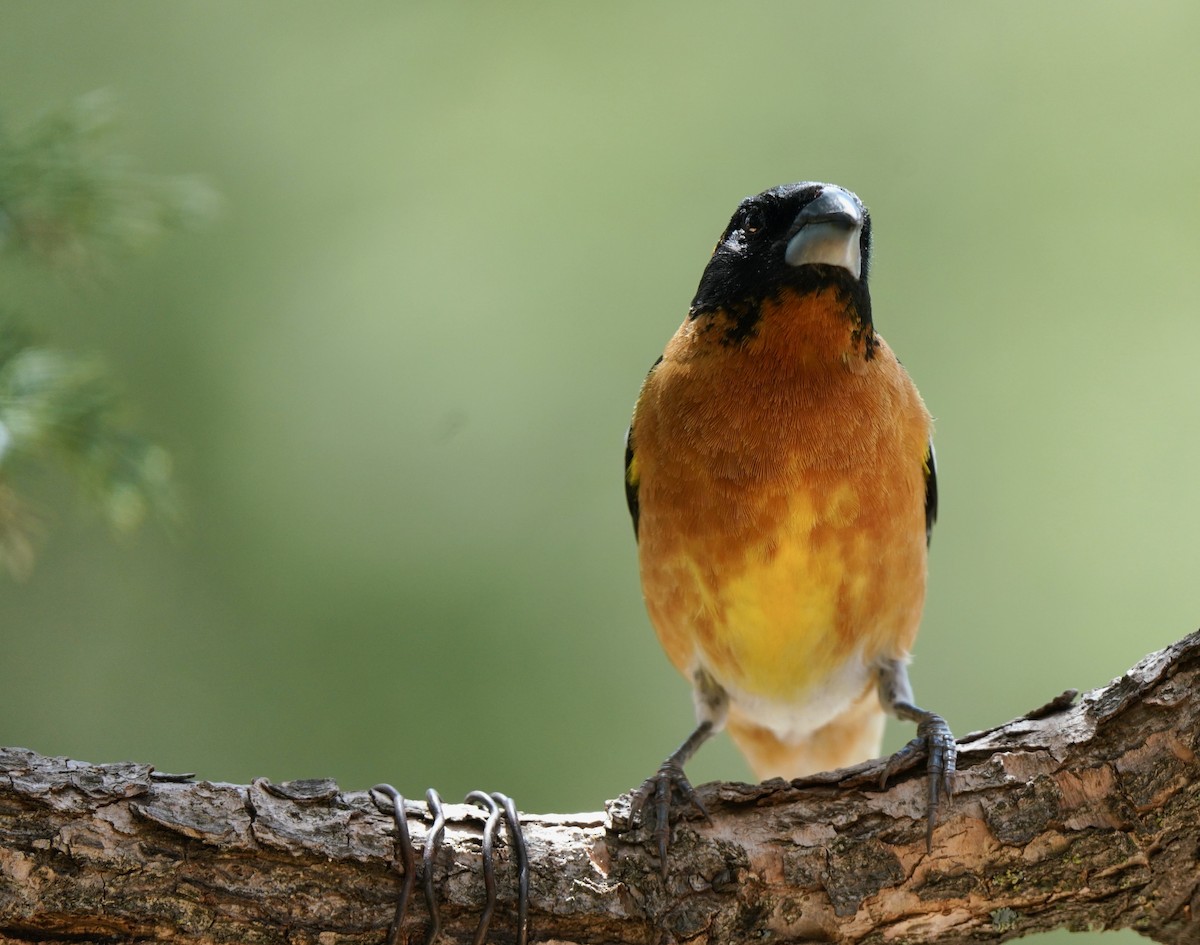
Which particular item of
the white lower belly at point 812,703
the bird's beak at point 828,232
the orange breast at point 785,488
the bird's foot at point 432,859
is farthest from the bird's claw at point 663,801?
the bird's beak at point 828,232

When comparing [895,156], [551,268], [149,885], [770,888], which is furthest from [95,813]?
[895,156]

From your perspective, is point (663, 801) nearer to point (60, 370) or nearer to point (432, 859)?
point (432, 859)

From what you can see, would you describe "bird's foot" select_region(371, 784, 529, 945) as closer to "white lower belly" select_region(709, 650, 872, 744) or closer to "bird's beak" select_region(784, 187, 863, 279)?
"white lower belly" select_region(709, 650, 872, 744)

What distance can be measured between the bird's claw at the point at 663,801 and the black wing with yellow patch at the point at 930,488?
97cm

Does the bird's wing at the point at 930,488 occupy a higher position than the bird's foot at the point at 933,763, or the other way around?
the bird's wing at the point at 930,488

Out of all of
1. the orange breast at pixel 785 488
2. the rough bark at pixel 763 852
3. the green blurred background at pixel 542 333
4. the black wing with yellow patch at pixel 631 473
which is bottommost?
the rough bark at pixel 763 852

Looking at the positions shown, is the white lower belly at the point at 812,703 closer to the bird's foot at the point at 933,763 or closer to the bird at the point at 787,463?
the bird at the point at 787,463

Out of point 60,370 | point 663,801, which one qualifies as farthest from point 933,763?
point 60,370

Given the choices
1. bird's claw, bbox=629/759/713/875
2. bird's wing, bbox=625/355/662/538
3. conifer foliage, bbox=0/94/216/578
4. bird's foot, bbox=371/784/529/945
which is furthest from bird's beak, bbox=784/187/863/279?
conifer foliage, bbox=0/94/216/578

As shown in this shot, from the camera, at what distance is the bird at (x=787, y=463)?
2469 millimetres

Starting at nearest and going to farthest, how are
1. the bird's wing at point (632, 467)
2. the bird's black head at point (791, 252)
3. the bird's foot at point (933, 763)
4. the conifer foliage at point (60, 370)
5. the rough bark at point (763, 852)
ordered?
the rough bark at point (763, 852)
the bird's foot at point (933, 763)
the conifer foliage at point (60, 370)
the bird's black head at point (791, 252)
the bird's wing at point (632, 467)

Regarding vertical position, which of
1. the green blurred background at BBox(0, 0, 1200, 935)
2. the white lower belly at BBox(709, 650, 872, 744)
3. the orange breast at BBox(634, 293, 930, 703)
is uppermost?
the green blurred background at BBox(0, 0, 1200, 935)

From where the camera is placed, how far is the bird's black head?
237cm

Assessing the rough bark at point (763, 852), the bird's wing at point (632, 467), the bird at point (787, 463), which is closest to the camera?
the rough bark at point (763, 852)
